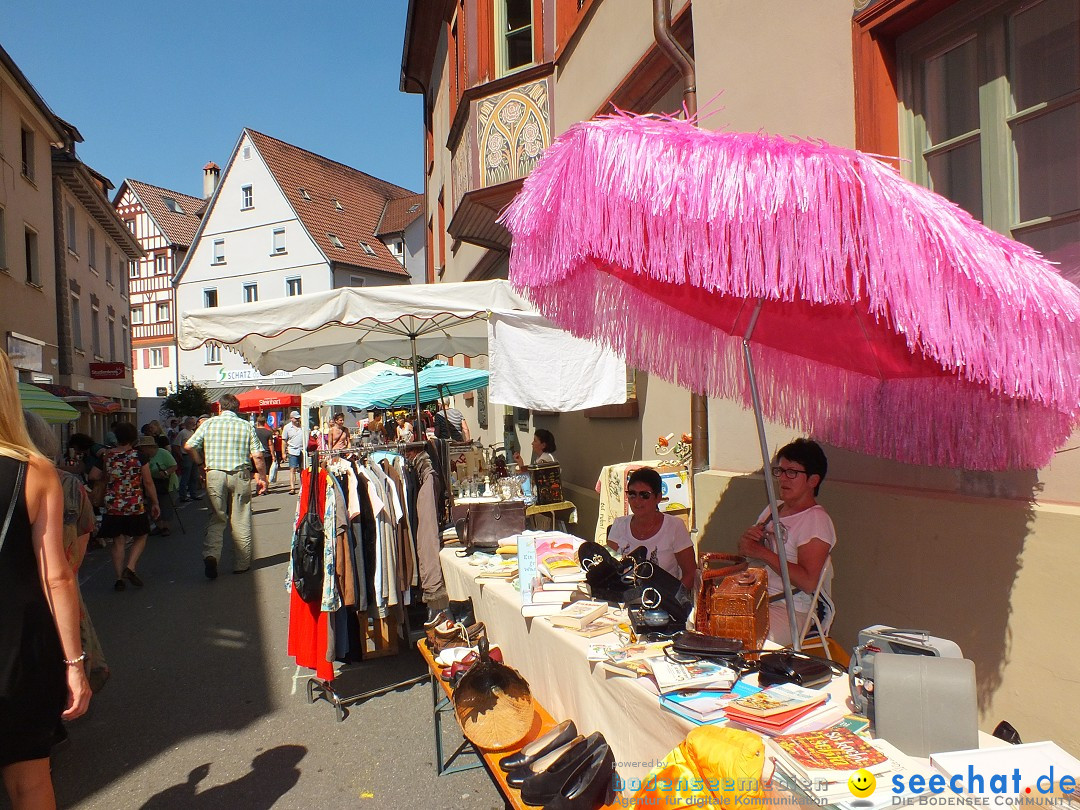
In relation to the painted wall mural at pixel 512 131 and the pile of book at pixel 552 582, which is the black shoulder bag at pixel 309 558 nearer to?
the pile of book at pixel 552 582

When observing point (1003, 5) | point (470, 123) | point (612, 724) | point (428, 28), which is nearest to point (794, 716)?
point (612, 724)

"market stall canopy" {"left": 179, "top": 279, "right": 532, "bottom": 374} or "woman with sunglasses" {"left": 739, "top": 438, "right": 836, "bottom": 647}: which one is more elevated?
"market stall canopy" {"left": 179, "top": 279, "right": 532, "bottom": 374}

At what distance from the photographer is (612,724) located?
8.39 ft

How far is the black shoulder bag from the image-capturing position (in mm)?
4668

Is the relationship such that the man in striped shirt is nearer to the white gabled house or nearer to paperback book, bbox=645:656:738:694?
paperback book, bbox=645:656:738:694

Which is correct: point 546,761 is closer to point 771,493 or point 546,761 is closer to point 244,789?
point 771,493

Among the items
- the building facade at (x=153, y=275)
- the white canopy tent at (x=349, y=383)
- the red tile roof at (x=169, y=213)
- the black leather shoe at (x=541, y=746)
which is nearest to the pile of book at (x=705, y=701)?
the black leather shoe at (x=541, y=746)

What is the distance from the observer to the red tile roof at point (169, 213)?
51.7 meters

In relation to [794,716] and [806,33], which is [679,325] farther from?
[806,33]

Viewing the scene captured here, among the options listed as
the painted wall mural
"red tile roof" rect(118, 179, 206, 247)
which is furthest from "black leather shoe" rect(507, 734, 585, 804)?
"red tile roof" rect(118, 179, 206, 247)

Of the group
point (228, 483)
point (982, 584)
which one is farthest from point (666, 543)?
point (228, 483)

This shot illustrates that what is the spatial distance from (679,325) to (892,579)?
1.92 m

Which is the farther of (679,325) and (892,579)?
(892,579)

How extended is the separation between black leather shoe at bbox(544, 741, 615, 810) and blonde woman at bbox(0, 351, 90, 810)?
1631mm
